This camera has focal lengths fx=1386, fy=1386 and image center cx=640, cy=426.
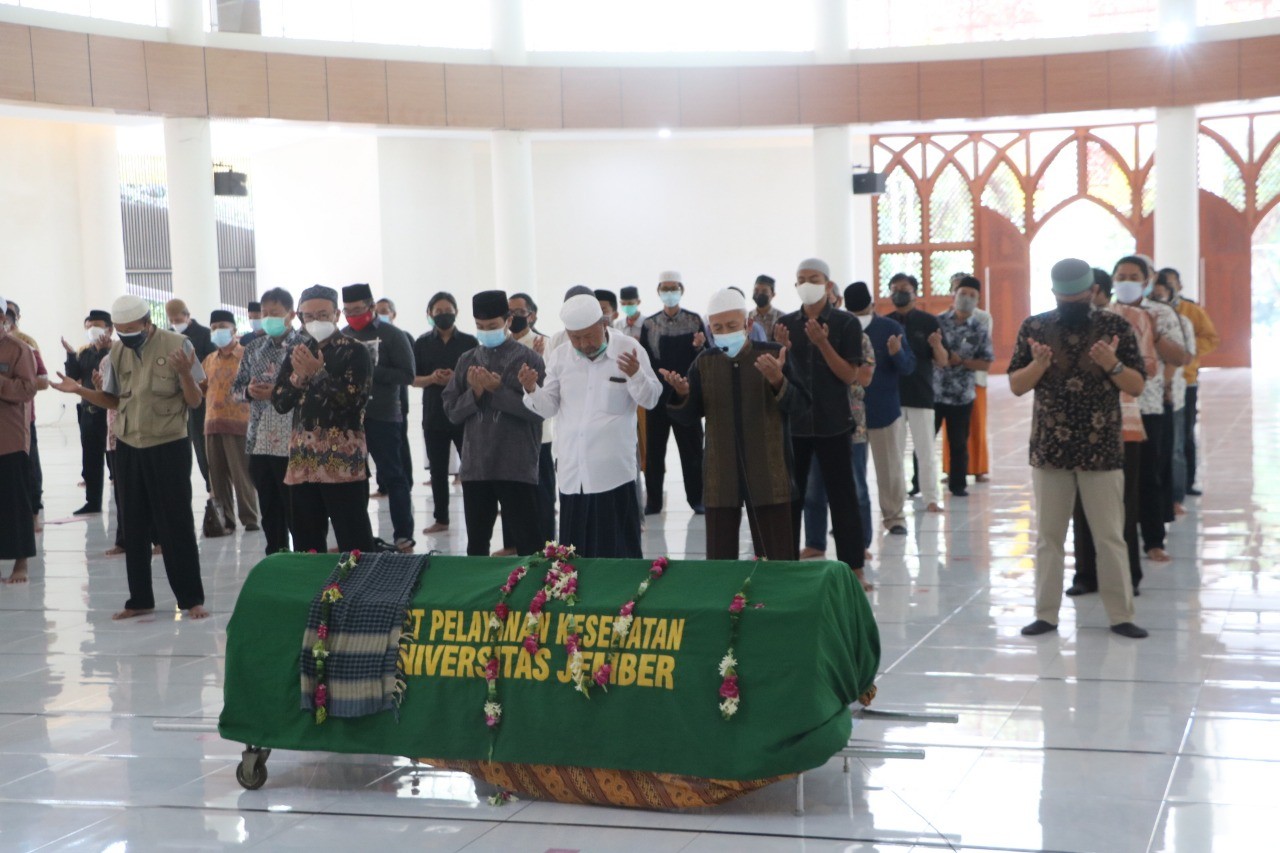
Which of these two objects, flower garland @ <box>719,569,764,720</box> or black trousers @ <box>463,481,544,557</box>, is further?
black trousers @ <box>463,481,544,557</box>

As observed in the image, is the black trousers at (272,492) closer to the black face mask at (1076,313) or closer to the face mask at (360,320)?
the face mask at (360,320)

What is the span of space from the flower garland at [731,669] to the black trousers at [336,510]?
114 inches

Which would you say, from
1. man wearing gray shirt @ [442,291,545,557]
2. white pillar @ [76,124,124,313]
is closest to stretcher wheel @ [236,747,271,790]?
man wearing gray shirt @ [442,291,545,557]

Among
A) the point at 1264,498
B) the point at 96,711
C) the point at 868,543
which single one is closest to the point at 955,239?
the point at 1264,498

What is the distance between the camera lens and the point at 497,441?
271 inches

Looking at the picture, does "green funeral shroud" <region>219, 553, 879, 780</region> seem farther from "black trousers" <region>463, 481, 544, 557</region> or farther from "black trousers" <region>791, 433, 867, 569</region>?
"black trousers" <region>791, 433, 867, 569</region>

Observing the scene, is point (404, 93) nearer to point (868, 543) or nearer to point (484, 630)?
point (868, 543)

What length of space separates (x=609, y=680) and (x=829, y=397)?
3.18 meters

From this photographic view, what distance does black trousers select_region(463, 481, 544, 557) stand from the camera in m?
6.93

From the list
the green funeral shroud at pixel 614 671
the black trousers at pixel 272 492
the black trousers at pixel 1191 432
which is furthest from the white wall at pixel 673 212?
the green funeral shroud at pixel 614 671

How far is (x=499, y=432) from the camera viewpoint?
6910mm

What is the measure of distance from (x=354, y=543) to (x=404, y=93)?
11576 millimetres

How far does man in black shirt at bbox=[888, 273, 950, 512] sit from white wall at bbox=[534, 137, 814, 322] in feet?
39.2

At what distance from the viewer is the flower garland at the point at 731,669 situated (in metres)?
3.89
